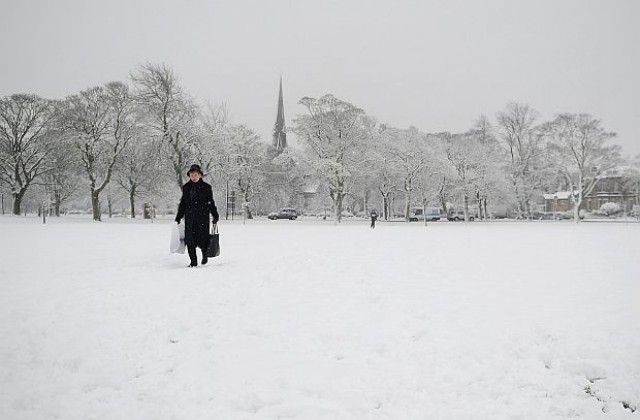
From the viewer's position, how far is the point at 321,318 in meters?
6.19

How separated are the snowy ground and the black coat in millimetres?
1334

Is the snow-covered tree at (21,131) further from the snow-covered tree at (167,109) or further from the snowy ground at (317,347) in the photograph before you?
the snowy ground at (317,347)

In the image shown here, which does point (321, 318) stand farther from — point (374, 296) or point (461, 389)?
point (461, 389)

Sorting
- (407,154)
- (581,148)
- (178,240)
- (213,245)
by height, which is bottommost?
(213,245)

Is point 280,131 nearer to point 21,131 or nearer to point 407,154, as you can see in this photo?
point 407,154

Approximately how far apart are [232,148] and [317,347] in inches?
1677

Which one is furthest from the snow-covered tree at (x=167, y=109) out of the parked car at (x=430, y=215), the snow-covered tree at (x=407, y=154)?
the parked car at (x=430, y=215)

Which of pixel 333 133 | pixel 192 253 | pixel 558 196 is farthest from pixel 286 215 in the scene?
pixel 558 196

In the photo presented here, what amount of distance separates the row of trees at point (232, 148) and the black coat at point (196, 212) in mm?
28931

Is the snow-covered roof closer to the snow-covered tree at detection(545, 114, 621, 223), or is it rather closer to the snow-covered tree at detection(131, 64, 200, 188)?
the snow-covered tree at detection(545, 114, 621, 223)

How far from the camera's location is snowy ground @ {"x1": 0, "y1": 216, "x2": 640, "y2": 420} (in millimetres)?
4008

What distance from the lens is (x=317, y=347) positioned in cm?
514

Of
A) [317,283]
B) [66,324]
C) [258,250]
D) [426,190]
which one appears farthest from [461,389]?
[426,190]

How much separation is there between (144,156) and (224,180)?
10.2 meters
